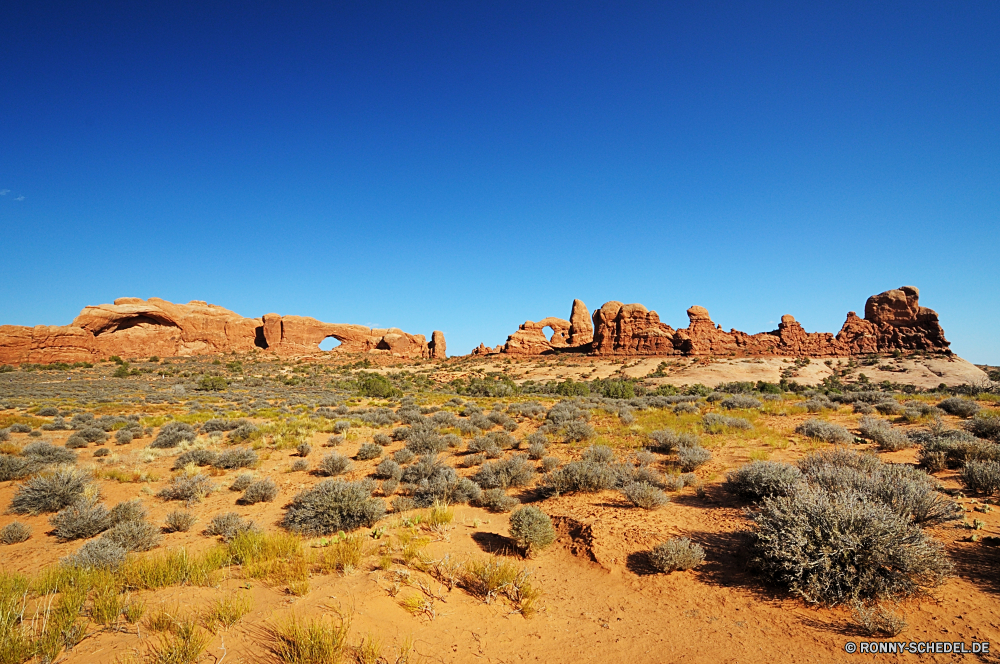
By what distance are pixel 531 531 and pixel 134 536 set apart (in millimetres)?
5638

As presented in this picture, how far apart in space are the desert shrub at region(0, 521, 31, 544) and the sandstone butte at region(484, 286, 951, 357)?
181ft

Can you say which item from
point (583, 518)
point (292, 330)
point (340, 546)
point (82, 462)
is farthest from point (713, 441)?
point (292, 330)

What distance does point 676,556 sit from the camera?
4.84 m

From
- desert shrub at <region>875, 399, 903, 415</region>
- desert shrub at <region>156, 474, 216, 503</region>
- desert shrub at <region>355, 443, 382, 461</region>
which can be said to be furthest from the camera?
desert shrub at <region>875, 399, 903, 415</region>

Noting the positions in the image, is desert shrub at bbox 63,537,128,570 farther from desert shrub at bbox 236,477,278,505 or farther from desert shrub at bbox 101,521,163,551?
desert shrub at bbox 236,477,278,505

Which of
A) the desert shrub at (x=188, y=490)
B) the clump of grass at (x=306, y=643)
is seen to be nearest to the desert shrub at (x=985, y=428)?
the clump of grass at (x=306, y=643)

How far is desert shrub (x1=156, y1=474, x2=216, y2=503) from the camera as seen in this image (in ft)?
26.4

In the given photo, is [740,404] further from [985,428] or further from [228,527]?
[228,527]

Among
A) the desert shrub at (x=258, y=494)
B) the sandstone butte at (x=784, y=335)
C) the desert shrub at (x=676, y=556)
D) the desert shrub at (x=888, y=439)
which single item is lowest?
the desert shrub at (x=258, y=494)

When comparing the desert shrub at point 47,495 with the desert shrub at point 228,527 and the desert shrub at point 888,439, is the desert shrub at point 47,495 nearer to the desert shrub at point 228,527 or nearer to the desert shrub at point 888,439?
the desert shrub at point 228,527

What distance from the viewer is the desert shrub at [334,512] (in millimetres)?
6375

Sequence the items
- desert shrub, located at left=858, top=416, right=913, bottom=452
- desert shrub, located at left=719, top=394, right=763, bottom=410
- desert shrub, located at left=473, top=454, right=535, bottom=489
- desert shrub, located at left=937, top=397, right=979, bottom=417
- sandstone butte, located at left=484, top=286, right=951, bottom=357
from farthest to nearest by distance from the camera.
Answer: sandstone butte, located at left=484, top=286, right=951, bottom=357 < desert shrub, located at left=719, top=394, right=763, bottom=410 < desert shrub, located at left=937, top=397, right=979, bottom=417 < desert shrub, located at left=858, top=416, right=913, bottom=452 < desert shrub, located at left=473, top=454, right=535, bottom=489

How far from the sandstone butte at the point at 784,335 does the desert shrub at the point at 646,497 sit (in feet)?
164

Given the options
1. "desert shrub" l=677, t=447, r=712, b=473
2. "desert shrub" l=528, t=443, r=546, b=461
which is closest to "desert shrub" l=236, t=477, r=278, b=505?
"desert shrub" l=528, t=443, r=546, b=461
